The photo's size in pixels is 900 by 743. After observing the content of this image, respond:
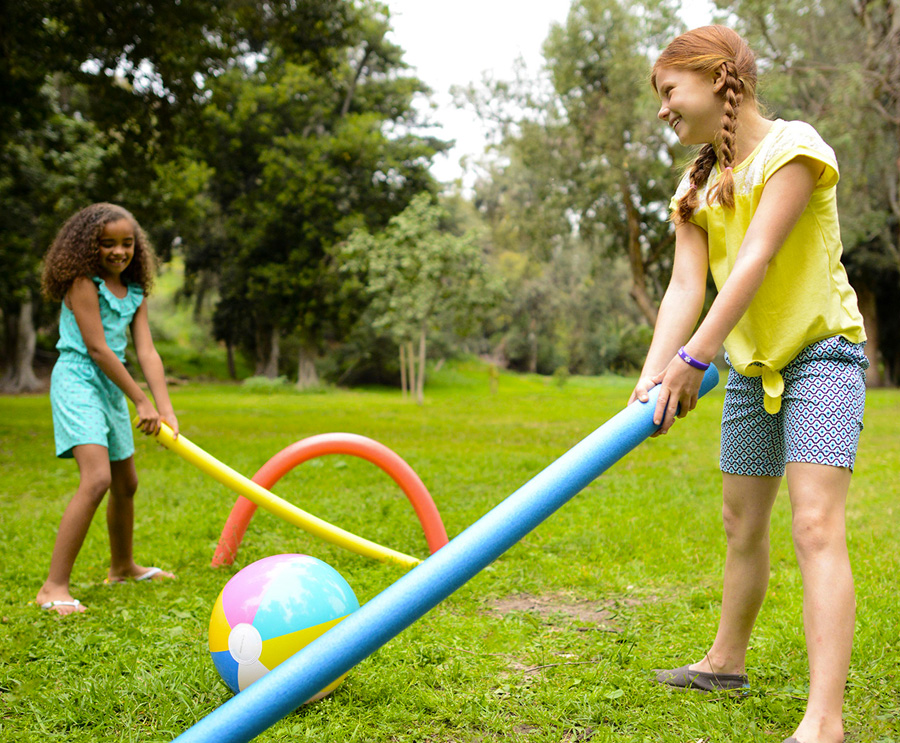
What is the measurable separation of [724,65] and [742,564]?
1.68 m

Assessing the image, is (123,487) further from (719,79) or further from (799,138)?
(799,138)

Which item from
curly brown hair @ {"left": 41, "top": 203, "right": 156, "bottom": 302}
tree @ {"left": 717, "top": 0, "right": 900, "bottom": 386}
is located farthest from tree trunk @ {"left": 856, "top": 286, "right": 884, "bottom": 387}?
curly brown hair @ {"left": 41, "top": 203, "right": 156, "bottom": 302}

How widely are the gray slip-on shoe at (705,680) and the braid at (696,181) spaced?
1666 mm

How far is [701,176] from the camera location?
2566 millimetres

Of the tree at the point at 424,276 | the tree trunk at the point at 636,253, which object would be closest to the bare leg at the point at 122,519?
the tree at the point at 424,276

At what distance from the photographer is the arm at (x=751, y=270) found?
2180 millimetres

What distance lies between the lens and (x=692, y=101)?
2.31 meters

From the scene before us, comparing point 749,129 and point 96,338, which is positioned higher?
point 749,129

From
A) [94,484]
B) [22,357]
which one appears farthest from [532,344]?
[94,484]

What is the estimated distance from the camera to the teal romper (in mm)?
3936

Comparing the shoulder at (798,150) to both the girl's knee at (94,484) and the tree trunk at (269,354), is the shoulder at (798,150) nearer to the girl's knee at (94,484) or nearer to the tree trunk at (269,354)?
the girl's knee at (94,484)

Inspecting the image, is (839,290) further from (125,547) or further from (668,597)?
(125,547)

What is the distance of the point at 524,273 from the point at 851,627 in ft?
145

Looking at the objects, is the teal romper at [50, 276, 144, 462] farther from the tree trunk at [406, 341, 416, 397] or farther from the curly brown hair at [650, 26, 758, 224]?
the tree trunk at [406, 341, 416, 397]
